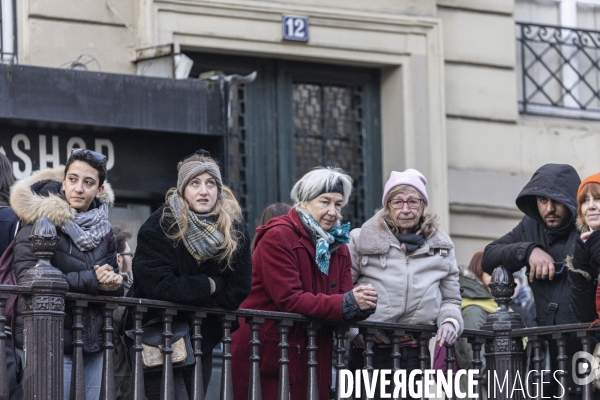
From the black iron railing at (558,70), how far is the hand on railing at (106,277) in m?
6.17

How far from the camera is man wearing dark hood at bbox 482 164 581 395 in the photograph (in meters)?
8.86

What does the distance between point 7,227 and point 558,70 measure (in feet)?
22.0

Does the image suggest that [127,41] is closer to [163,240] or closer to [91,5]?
[91,5]

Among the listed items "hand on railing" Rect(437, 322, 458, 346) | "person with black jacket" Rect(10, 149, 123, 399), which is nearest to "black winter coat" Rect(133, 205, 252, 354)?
"person with black jacket" Rect(10, 149, 123, 399)

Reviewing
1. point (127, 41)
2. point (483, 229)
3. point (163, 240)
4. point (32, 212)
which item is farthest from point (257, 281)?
point (483, 229)

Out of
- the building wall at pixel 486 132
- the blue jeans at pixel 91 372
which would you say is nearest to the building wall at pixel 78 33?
the building wall at pixel 486 132

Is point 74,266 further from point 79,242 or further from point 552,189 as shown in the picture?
point 552,189

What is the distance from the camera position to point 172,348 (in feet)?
26.0

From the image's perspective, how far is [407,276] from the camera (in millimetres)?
8586

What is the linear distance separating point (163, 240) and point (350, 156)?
4.71m

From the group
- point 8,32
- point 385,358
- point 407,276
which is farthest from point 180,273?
point 8,32

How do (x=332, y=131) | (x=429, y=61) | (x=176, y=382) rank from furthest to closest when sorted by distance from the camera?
(x=429, y=61) < (x=332, y=131) < (x=176, y=382)

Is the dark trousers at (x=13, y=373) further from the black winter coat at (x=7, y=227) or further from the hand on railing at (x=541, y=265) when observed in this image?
the hand on railing at (x=541, y=265)

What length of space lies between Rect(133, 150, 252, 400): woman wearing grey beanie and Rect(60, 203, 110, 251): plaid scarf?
23 centimetres
